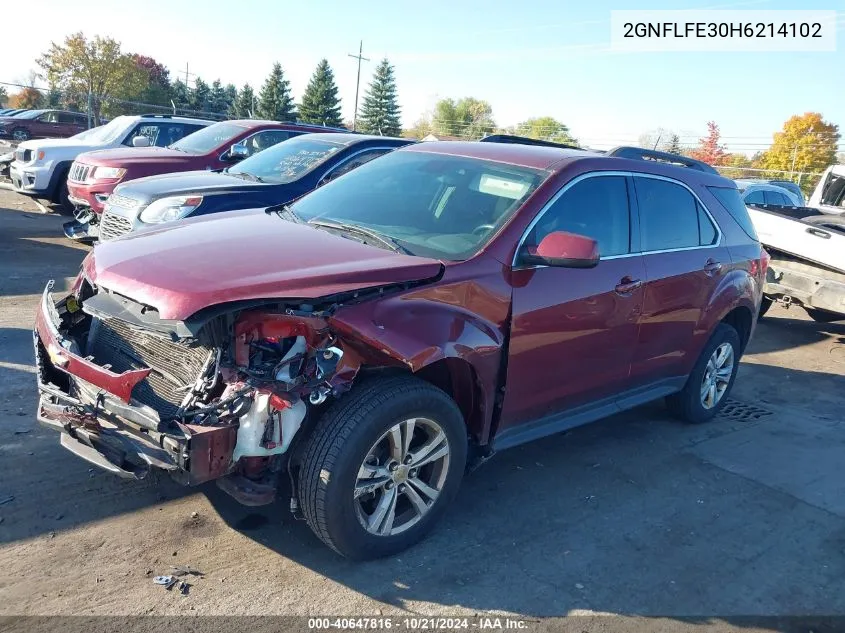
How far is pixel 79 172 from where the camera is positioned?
9.62 metres

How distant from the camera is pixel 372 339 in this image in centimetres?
312

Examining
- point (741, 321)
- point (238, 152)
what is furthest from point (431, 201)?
point (238, 152)

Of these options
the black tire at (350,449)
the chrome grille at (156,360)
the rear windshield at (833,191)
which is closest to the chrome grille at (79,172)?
the chrome grille at (156,360)

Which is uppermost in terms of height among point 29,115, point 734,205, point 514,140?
point 29,115

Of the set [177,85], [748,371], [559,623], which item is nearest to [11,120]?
[748,371]

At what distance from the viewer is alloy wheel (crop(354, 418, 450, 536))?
3295 mm

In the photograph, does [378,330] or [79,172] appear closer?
[378,330]

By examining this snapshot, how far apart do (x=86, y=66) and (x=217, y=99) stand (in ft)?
108

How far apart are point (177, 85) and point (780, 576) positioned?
7792 centimetres

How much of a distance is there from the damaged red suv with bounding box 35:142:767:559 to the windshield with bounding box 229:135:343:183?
3393 mm

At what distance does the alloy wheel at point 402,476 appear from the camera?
3295mm

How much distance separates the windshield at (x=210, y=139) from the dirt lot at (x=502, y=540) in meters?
5.64

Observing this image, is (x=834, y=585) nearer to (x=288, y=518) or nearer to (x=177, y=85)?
(x=288, y=518)

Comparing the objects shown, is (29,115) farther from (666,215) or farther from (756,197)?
(666,215)
